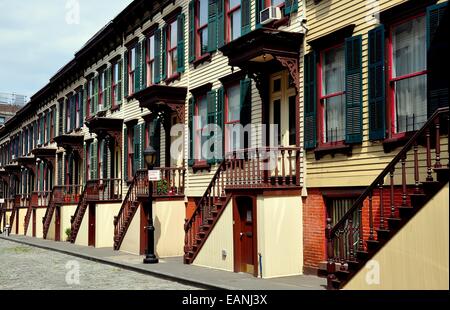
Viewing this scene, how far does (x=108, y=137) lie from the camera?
29.5m

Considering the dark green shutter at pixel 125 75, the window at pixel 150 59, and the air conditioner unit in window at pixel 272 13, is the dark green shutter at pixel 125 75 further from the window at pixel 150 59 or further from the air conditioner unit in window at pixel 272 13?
the air conditioner unit in window at pixel 272 13

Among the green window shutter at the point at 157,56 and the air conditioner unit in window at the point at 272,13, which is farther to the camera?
the green window shutter at the point at 157,56

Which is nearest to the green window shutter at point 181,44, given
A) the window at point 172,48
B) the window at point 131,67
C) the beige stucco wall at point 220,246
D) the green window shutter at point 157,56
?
the window at point 172,48

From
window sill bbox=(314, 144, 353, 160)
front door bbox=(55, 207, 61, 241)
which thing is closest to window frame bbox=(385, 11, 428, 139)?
window sill bbox=(314, 144, 353, 160)

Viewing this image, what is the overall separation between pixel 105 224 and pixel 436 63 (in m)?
18.8

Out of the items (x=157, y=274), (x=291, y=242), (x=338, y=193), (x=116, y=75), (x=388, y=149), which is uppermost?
(x=116, y=75)

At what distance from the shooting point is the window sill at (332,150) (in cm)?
1351

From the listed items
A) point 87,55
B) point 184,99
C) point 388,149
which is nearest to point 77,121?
point 87,55

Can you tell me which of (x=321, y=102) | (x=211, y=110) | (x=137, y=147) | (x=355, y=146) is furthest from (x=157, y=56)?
(x=355, y=146)

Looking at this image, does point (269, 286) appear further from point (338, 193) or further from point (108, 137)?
point (108, 137)

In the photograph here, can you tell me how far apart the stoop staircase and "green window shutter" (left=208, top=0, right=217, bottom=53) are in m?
8.75

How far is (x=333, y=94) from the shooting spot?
14.1m

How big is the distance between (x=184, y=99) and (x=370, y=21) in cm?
1003

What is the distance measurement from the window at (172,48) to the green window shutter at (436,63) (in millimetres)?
13046
